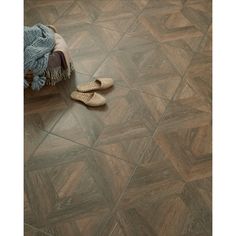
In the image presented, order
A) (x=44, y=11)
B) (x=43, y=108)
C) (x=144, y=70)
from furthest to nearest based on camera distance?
(x=44, y=11) < (x=144, y=70) < (x=43, y=108)

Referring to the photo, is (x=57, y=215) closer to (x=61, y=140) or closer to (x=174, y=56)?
(x=61, y=140)

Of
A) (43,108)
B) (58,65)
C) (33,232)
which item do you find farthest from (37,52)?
(33,232)

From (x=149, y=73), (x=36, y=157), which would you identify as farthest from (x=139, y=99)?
Answer: (x=36, y=157)

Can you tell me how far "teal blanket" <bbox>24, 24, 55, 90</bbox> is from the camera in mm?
2021

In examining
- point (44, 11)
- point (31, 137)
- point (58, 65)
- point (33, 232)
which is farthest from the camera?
point (44, 11)

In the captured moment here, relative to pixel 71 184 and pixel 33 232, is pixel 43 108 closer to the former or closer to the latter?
pixel 71 184

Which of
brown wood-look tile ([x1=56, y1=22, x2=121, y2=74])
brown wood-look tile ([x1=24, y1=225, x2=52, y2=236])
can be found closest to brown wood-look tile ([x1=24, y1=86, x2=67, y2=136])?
brown wood-look tile ([x1=56, y1=22, x2=121, y2=74])

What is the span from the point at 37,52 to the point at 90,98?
15.4 inches

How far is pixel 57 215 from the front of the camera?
153cm

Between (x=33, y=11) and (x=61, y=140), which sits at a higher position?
(x=33, y=11)

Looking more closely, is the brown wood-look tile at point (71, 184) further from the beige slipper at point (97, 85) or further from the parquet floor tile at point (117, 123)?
the beige slipper at point (97, 85)

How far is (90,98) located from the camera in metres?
2.02

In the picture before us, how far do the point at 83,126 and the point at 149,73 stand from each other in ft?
1.88

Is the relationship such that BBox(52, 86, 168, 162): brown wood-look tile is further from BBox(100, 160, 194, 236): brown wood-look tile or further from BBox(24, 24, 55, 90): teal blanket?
BBox(24, 24, 55, 90): teal blanket
